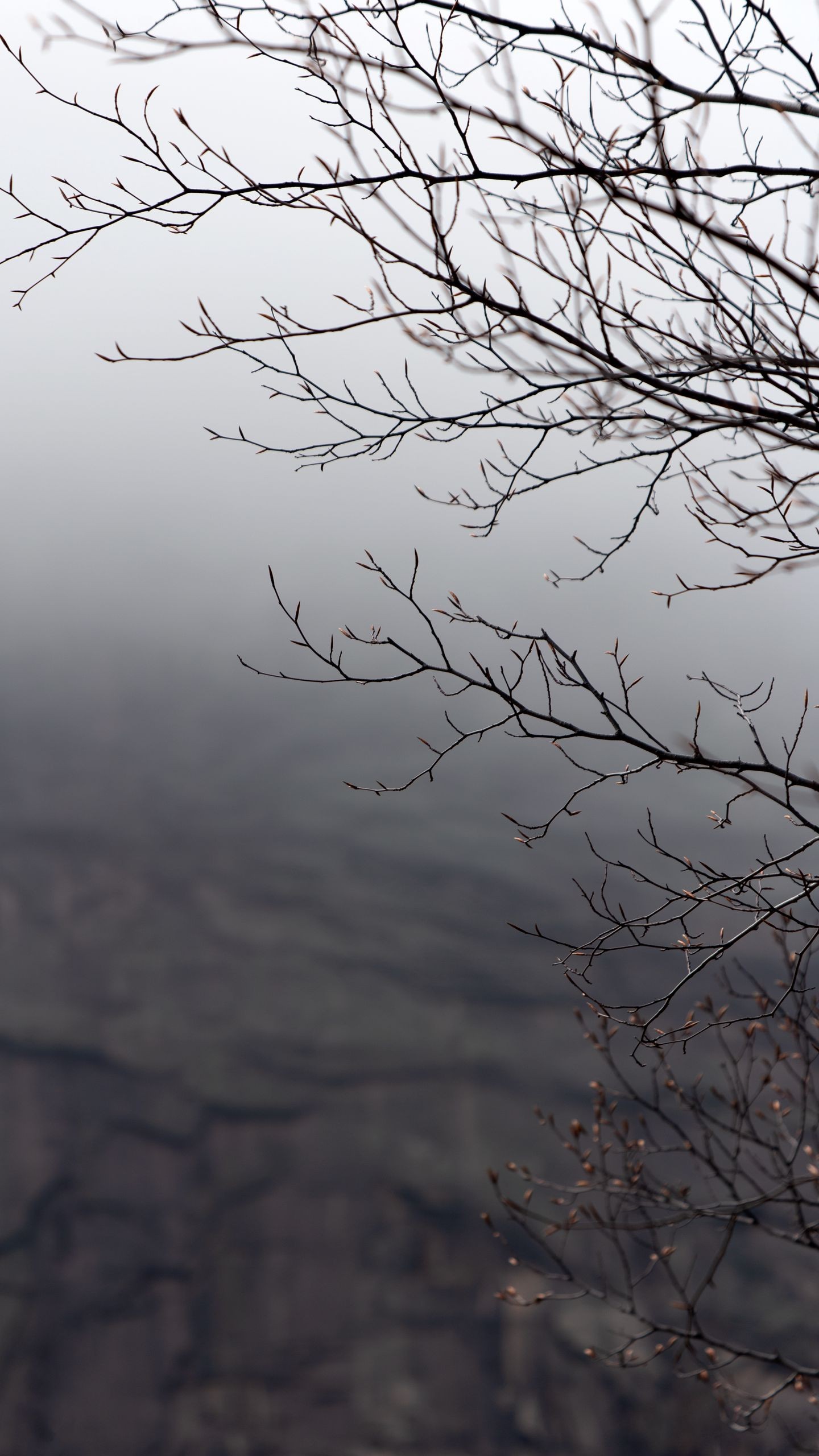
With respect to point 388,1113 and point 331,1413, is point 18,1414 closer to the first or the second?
point 331,1413

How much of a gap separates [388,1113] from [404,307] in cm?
1528

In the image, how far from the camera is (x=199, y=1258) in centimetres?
1430

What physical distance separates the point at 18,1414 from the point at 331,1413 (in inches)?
190

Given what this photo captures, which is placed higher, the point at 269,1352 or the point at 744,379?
the point at 744,379

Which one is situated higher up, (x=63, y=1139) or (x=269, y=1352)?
(x=63, y=1139)

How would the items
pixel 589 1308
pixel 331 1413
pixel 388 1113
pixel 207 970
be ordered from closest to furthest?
1. pixel 331 1413
2. pixel 589 1308
3. pixel 388 1113
4. pixel 207 970

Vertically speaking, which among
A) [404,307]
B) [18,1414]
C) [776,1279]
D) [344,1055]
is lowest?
[18,1414]

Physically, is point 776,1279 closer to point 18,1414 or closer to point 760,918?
point 18,1414

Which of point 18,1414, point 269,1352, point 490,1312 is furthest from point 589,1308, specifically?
point 18,1414

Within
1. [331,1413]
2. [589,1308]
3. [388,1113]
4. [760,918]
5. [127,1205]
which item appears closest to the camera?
[760,918]

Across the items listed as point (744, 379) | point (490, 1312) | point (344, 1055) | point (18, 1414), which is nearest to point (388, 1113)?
point (344, 1055)

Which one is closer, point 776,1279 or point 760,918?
point 760,918

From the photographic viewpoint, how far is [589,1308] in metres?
13.5

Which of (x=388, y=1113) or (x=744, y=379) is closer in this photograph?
(x=744, y=379)
